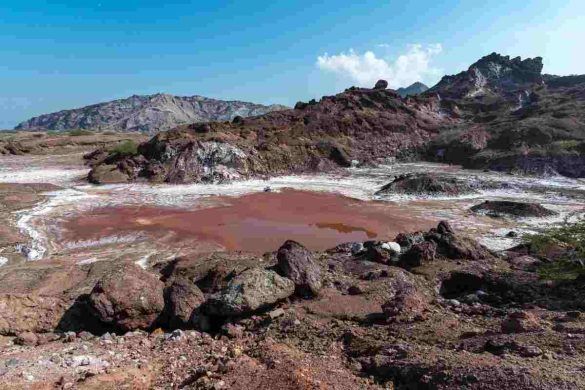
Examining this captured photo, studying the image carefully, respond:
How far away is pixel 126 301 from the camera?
26.0 ft

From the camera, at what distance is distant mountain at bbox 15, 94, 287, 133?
146375 millimetres

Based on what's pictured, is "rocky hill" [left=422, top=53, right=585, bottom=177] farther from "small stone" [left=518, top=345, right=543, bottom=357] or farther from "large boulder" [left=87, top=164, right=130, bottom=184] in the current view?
"small stone" [left=518, top=345, right=543, bottom=357]

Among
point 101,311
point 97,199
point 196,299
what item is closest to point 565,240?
point 196,299

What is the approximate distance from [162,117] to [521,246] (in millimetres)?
144359

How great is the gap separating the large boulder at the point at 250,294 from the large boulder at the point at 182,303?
0.31m

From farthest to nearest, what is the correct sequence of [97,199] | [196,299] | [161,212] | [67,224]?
[97,199] < [161,212] < [67,224] < [196,299]

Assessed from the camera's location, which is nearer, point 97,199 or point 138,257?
point 138,257

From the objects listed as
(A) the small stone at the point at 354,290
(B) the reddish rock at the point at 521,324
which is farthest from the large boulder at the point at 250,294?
(B) the reddish rock at the point at 521,324

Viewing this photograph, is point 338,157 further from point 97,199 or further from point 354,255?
point 354,255

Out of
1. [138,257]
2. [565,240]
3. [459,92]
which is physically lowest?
[138,257]

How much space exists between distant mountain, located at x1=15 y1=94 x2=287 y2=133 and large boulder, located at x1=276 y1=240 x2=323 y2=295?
136124 millimetres

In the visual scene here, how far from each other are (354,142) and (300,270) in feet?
115

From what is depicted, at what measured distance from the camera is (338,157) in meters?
38.9

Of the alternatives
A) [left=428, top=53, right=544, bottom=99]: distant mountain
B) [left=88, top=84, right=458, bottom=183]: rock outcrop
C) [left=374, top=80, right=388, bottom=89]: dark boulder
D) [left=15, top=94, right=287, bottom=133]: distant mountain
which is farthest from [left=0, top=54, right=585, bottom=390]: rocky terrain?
[left=15, top=94, right=287, bottom=133]: distant mountain
